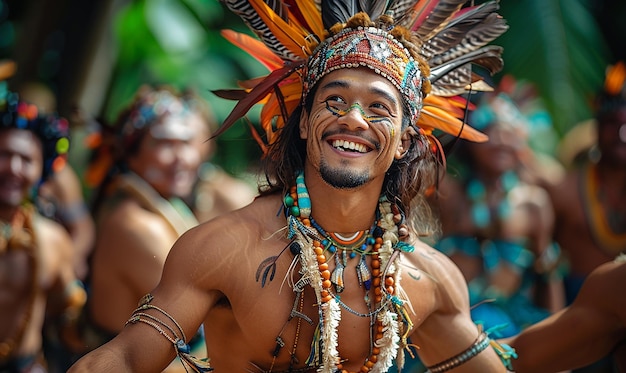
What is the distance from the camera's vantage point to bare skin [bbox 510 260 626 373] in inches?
158

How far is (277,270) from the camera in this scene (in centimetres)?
358

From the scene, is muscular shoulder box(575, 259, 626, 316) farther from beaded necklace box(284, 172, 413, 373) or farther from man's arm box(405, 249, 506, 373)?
beaded necklace box(284, 172, 413, 373)

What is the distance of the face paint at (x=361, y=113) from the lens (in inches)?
141

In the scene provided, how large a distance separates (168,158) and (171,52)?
3.21 m

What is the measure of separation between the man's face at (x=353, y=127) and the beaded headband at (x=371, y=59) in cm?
3

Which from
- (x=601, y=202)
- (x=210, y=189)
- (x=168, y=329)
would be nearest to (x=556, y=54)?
(x=601, y=202)

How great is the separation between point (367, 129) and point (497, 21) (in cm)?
88

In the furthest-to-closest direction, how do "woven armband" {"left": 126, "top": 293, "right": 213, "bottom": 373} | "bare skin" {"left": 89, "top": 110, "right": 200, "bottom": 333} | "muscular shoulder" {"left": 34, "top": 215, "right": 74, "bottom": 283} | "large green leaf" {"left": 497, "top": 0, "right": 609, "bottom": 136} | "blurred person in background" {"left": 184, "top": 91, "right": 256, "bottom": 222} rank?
"large green leaf" {"left": 497, "top": 0, "right": 609, "bottom": 136} < "blurred person in background" {"left": 184, "top": 91, "right": 256, "bottom": 222} < "muscular shoulder" {"left": 34, "top": 215, "right": 74, "bottom": 283} < "bare skin" {"left": 89, "top": 110, "right": 200, "bottom": 333} < "woven armband" {"left": 126, "top": 293, "right": 213, "bottom": 373}

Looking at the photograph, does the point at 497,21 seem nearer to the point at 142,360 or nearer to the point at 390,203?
the point at 390,203

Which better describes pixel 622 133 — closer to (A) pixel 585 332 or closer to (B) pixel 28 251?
(A) pixel 585 332

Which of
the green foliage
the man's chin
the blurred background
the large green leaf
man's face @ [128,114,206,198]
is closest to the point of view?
the man's chin

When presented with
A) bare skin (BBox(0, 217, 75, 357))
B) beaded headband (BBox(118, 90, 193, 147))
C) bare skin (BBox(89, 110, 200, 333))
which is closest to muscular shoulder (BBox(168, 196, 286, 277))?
bare skin (BBox(89, 110, 200, 333))

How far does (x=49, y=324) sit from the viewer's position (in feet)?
20.5

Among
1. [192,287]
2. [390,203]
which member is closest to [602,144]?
[390,203]
